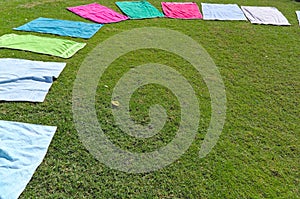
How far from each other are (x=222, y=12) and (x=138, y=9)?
1.91 metres

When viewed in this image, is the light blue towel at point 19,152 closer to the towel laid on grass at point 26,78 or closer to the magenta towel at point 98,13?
the towel laid on grass at point 26,78

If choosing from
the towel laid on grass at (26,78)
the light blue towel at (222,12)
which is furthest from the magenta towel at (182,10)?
the towel laid on grass at (26,78)

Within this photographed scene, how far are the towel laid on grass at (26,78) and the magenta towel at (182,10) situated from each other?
3.06 m

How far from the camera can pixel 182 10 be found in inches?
248

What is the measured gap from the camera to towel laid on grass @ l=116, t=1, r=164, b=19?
5.91 meters

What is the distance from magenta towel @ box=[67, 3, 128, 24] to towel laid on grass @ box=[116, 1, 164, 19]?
0.24 metres

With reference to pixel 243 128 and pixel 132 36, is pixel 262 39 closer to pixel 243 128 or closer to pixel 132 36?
pixel 132 36

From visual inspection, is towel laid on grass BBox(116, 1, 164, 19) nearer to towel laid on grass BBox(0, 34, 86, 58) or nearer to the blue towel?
the blue towel

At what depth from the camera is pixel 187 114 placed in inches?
126

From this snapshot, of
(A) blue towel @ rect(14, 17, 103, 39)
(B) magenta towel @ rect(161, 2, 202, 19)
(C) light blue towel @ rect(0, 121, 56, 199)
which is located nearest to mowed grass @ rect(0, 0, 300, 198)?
(C) light blue towel @ rect(0, 121, 56, 199)

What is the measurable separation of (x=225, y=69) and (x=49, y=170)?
2.85 meters

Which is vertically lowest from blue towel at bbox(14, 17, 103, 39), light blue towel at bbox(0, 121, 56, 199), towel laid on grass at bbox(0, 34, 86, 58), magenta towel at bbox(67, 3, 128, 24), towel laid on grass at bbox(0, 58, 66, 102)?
light blue towel at bbox(0, 121, 56, 199)

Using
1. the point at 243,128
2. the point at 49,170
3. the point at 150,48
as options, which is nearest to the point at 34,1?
the point at 150,48

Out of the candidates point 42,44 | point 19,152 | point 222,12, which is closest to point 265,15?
point 222,12
